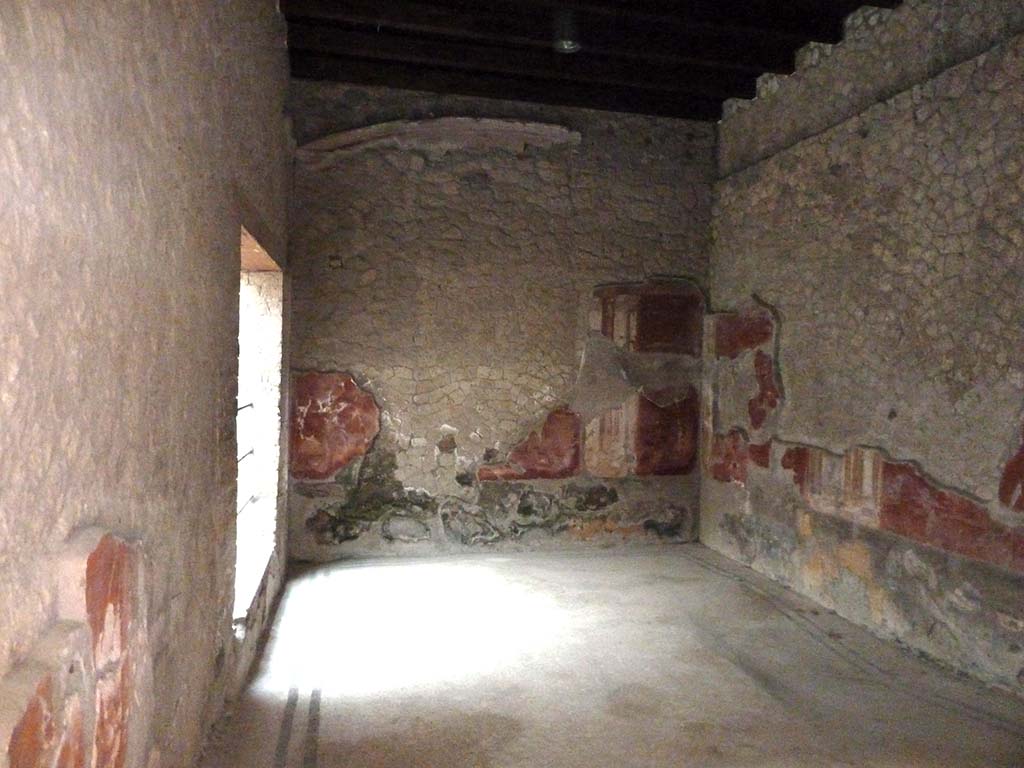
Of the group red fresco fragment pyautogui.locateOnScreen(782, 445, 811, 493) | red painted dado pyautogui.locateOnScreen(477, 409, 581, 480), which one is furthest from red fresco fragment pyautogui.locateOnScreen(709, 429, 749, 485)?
red painted dado pyautogui.locateOnScreen(477, 409, 581, 480)

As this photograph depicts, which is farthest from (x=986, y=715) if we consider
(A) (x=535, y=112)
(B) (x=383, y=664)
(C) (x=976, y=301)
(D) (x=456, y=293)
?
(A) (x=535, y=112)

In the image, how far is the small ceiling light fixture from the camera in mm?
3357

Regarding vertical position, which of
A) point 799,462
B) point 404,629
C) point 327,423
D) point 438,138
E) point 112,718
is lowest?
point 404,629

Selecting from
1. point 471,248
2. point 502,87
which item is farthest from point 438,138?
point 471,248

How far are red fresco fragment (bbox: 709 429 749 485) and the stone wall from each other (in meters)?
0.21

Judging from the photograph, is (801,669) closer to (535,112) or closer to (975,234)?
(975,234)

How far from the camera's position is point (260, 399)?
376 centimetres

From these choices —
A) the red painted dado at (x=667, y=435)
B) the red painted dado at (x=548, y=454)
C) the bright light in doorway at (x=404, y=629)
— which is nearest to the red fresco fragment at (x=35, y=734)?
the bright light in doorway at (x=404, y=629)

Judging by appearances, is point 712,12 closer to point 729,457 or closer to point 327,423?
point 729,457

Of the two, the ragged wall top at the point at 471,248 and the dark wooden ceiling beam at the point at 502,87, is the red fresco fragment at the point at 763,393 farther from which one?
the dark wooden ceiling beam at the point at 502,87

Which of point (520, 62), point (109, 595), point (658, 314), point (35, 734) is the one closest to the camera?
point (35, 734)

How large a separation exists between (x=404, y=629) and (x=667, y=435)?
6.99 ft

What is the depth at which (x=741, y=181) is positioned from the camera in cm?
424

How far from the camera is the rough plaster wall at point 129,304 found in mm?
893
